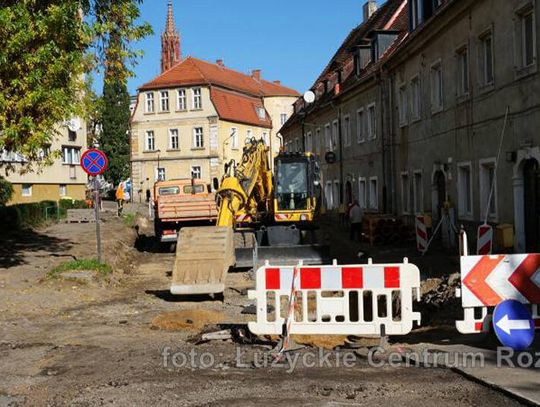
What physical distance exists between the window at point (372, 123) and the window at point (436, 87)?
7842 millimetres

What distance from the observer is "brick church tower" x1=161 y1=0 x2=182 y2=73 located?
110938 millimetres

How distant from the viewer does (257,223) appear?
892 inches

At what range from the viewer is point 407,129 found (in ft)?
A: 83.1

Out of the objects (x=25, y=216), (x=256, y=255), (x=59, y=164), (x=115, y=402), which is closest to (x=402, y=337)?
(x=115, y=402)

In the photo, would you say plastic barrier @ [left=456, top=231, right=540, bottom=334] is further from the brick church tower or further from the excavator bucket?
the brick church tower

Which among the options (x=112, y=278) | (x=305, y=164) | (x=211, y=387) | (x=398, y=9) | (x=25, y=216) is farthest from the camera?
(x=398, y=9)

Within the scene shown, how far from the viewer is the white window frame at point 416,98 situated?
23.5 metres

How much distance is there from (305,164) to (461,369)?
1559cm

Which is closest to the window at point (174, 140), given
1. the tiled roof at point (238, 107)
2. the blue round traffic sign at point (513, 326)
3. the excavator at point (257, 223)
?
the tiled roof at point (238, 107)

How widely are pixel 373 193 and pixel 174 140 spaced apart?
3947 cm

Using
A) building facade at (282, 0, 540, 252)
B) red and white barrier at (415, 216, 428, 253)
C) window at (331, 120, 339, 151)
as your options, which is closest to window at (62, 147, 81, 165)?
window at (331, 120, 339, 151)

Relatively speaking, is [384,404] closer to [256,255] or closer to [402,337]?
[402,337]

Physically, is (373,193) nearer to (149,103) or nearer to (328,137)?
(328,137)

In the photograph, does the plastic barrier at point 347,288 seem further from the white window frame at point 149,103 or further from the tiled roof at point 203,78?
the white window frame at point 149,103
